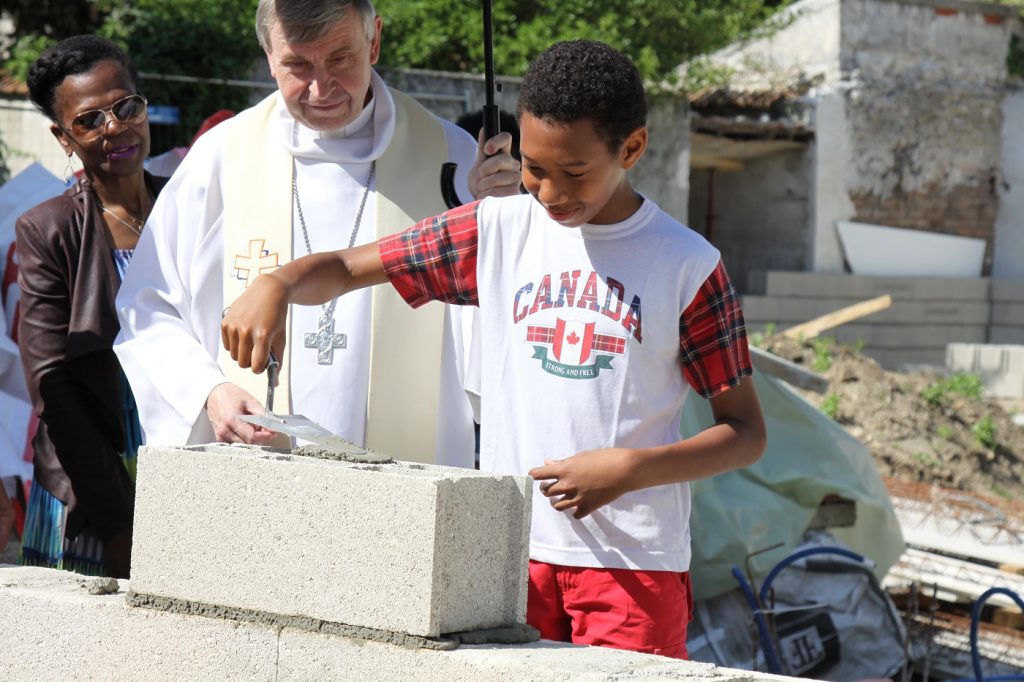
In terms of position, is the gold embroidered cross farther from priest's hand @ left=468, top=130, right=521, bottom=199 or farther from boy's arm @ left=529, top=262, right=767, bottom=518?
boy's arm @ left=529, top=262, right=767, bottom=518

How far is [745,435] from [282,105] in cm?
142

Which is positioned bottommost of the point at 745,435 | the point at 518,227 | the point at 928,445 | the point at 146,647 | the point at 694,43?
the point at 928,445

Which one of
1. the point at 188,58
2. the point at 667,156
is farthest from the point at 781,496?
the point at 667,156

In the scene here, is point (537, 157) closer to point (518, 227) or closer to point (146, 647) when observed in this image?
point (518, 227)

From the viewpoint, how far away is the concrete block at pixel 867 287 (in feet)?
47.6

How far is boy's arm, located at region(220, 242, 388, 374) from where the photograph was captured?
238 centimetres

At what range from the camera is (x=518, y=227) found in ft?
8.63

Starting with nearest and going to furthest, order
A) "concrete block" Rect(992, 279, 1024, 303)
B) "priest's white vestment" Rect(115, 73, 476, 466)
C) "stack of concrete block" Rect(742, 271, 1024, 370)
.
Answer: "priest's white vestment" Rect(115, 73, 476, 466), "stack of concrete block" Rect(742, 271, 1024, 370), "concrete block" Rect(992, 279, 1024, 303)

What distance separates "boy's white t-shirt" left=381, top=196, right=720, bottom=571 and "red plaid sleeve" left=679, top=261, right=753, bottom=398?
0.08ft

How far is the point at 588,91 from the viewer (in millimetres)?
2451

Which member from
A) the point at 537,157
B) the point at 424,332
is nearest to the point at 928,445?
the point at 424,332

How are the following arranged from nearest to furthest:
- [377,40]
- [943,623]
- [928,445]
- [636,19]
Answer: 1. [377,40]
2. [943,623]
3. [928,445]
4. [636,19]

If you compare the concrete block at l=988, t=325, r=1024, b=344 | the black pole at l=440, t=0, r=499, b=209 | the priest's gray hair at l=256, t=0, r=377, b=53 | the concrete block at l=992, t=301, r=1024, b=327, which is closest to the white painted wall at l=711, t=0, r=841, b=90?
the concrete block at l=992, t=301, r=1024, b=327

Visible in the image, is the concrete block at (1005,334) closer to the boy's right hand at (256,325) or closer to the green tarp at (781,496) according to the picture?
the green tarp at (781,496)
